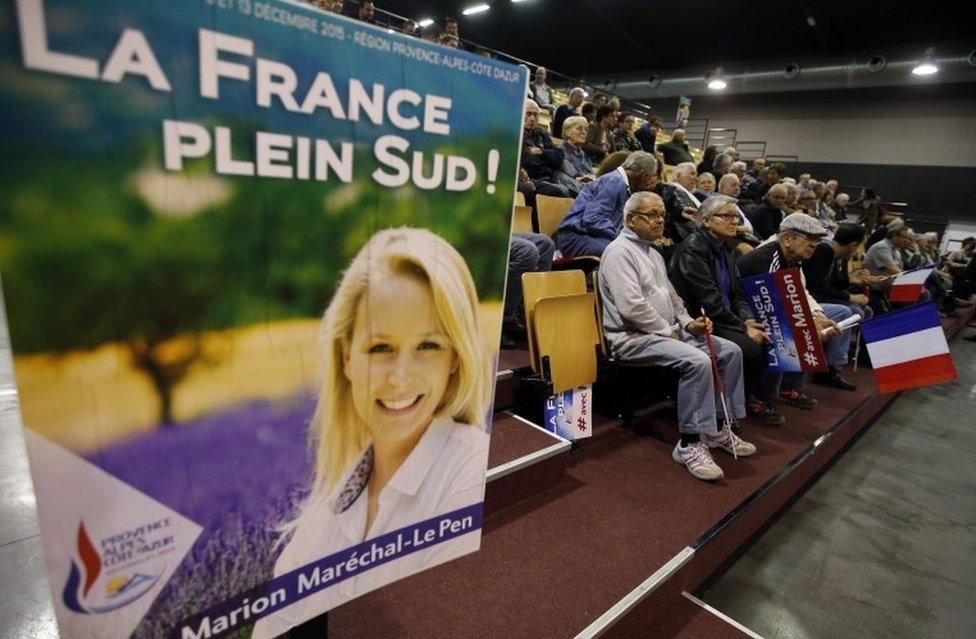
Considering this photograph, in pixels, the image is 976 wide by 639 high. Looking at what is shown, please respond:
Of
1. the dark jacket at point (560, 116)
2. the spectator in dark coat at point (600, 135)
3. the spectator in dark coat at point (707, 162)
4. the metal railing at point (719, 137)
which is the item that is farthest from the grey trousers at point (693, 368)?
the metal railing at point (719, 137)

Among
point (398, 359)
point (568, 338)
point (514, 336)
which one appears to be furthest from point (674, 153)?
point (398, 359)

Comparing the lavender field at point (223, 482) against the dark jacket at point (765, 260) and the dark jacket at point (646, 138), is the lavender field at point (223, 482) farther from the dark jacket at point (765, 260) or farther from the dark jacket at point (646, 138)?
the dark jacket at point (646, 138)

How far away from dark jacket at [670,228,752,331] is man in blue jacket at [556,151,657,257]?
1.47ft

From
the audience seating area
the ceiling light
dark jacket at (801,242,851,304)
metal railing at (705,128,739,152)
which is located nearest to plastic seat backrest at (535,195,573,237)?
the audience seating area

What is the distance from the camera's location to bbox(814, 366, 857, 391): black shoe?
3.38 metres

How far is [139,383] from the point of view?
0.40 m

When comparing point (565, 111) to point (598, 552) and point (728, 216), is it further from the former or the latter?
point (598, 552)

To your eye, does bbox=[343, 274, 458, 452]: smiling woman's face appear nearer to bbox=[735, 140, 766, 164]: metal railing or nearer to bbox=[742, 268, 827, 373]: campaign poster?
bbox=[742, 268, 827, 373]: campaign poster

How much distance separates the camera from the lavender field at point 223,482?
41 cm

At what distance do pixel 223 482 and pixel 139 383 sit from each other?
0.11 metres

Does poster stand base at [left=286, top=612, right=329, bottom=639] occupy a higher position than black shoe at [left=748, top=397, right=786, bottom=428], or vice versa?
poster stand base at [left=286, top=612, right=329, bottom=639]

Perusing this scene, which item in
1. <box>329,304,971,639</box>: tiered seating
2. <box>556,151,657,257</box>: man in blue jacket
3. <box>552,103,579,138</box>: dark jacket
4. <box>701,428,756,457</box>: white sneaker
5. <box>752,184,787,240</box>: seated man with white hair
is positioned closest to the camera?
<box>329,304,971,639</box>: tiered seating

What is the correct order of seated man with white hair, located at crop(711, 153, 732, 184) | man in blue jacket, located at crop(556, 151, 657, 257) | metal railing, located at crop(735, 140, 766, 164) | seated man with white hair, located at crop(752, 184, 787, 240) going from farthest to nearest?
metal railing, located at crop(735, 140, 766, 164), seated man with white hair, located at crop(711, 153, 732, 184), seated man with white hair, located at crop(752, 184, 787, 240), man in blue jacket, located at crop(556, 151, 657, 257)

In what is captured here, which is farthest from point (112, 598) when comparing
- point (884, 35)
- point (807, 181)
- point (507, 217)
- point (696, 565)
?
point (884, 35)
